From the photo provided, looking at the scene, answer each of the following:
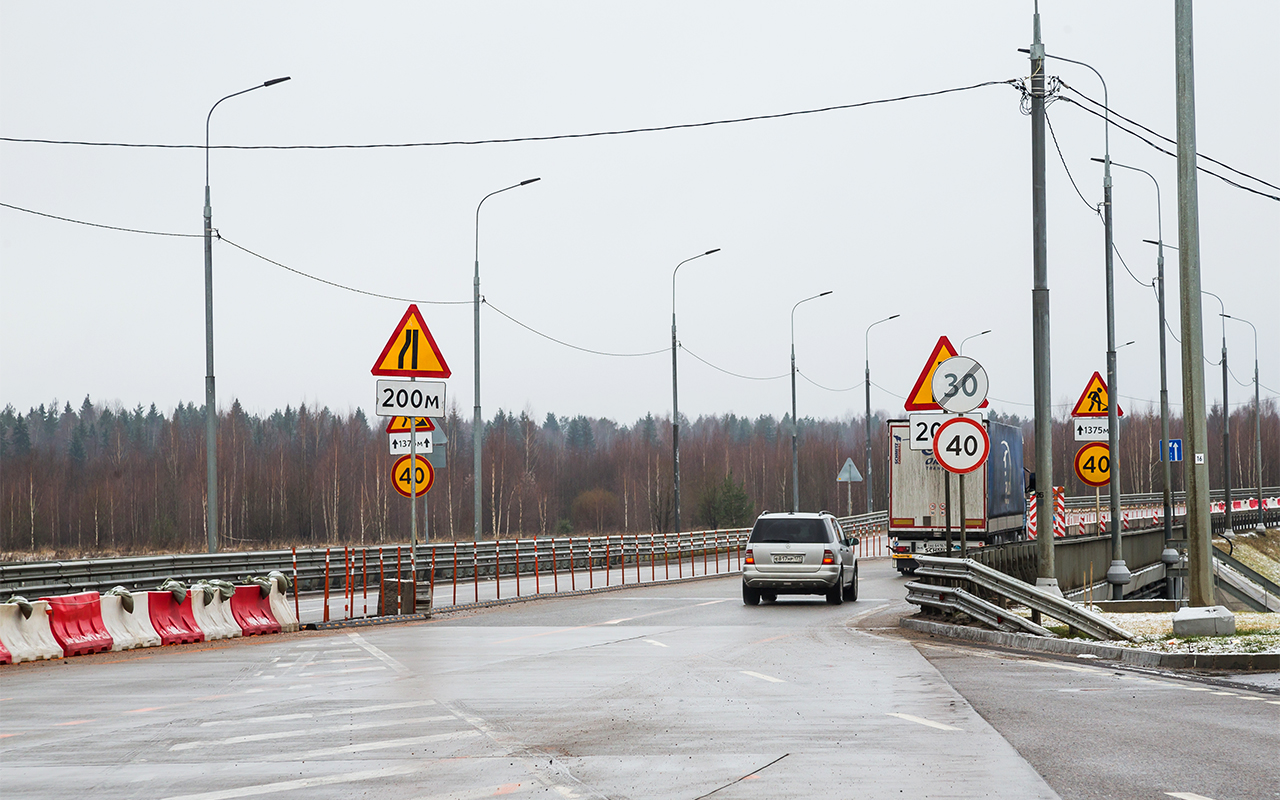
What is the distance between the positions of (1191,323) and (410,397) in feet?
38.3

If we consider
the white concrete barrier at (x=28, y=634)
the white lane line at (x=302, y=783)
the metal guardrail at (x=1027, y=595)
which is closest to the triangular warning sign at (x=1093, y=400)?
the metal guardrail at (x=1027, y=595)

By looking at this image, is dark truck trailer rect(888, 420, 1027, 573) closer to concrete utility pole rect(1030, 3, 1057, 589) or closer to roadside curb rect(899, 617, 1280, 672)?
concrete utility pole rect(1030, 3, 1057, 589)

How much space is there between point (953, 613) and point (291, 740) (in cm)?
1218

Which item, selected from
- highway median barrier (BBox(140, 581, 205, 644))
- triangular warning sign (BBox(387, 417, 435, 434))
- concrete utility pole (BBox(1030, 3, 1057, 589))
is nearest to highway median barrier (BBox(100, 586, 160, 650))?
highway median barrier (BBox(140, 581, 205, 644))

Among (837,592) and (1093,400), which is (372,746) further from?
(1093,400)

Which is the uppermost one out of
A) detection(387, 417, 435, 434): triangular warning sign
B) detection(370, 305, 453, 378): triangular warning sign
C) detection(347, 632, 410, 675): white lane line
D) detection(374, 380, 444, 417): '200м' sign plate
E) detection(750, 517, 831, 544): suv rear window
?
detection(370, 305, 453, 378): triangular warning sign

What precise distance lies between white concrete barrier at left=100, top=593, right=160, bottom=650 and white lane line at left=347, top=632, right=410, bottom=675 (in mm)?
2601

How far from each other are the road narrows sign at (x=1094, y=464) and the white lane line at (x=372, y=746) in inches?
730

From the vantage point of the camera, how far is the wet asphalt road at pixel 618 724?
7785 mm

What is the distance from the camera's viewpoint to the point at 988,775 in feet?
25.9

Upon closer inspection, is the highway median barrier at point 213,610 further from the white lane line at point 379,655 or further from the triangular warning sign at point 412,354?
the triangular warning sign at point 412,354

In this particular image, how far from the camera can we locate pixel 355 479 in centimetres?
11606

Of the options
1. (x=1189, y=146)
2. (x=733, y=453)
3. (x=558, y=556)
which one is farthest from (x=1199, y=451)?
(x=733, y=453)

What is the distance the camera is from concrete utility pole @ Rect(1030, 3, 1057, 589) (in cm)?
1998
